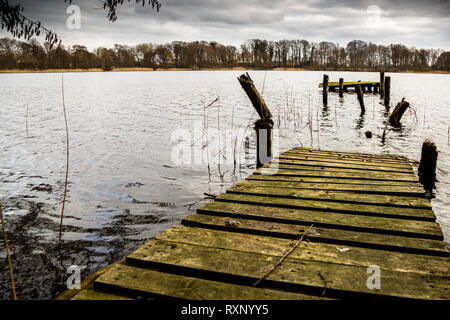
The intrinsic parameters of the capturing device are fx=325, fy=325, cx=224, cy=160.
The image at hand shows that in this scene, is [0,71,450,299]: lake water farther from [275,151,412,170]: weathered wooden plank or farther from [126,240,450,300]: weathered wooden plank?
[126,240,450,300]: weathered wooden plank

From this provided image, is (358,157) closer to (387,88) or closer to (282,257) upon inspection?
(282,257)

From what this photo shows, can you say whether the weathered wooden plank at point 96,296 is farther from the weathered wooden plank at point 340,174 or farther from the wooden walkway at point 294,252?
the weathered wooden plank at point 340,174

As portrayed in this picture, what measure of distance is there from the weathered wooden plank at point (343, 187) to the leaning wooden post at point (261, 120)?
299 cm

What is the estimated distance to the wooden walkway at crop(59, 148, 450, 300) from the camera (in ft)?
7.27

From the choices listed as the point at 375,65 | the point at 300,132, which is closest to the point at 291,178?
the point at 300,132

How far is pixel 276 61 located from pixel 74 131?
4384 inches

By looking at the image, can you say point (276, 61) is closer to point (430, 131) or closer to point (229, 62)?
point (229, 62)

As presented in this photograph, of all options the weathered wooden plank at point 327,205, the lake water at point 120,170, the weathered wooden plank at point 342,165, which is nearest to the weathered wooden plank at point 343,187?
the weathered wooden plank at point 327,205

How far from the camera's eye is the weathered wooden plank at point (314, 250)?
252 cm

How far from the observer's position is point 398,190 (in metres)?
4.46

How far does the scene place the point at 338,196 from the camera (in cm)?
430

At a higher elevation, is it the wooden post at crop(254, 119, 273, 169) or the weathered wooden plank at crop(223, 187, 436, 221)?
the wooden post at crop(254, 119, 273, 169)

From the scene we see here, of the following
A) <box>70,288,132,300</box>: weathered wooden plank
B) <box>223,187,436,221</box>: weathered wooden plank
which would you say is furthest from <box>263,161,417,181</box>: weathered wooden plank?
<box>70,288,132,300</box>: weathered wooden plank

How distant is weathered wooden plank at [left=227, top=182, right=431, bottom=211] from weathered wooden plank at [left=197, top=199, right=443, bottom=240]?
0.49 meters
